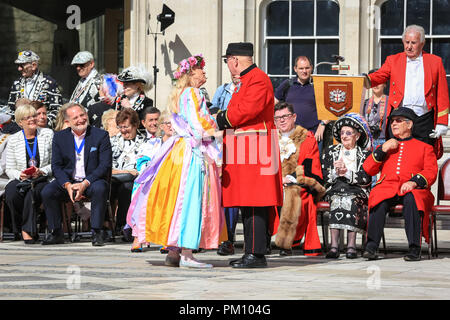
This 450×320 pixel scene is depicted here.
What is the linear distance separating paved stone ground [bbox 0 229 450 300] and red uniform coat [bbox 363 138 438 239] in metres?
0.58

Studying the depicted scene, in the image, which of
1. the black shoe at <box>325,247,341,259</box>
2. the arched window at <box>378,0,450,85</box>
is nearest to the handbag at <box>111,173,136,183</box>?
the black shoe at <box>325,247,341,259</box>

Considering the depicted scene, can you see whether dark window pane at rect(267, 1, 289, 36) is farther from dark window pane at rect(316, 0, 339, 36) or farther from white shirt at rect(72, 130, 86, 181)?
white shirt at rect(72, 130, 86, 181)

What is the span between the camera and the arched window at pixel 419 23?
53.1 ft

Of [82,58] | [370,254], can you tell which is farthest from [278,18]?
[370,254]

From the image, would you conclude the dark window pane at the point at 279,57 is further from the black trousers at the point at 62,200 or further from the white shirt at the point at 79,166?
the black trousers at the point at 62,200

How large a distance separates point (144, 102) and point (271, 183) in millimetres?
4003

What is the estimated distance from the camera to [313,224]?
1062cm

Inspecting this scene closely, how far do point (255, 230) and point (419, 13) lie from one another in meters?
8.14

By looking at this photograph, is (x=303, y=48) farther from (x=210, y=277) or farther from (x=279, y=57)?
(x=210, y=277)

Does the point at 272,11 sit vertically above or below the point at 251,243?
above

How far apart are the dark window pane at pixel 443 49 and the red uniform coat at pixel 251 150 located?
25.2 ft
